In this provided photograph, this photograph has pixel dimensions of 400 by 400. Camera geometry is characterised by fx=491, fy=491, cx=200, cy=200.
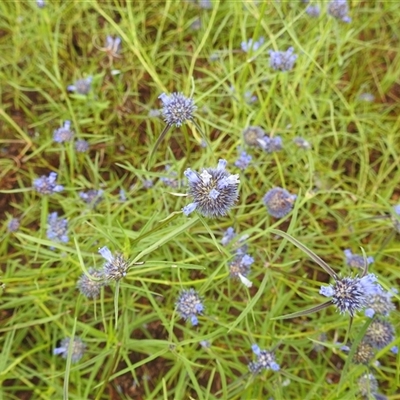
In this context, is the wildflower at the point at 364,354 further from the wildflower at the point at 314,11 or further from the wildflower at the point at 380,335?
the wildflower at the point at 314,11

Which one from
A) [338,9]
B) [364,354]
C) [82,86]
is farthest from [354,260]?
[82,86]

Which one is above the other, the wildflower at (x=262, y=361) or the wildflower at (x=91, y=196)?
the wildflower at (x=91, y=196)

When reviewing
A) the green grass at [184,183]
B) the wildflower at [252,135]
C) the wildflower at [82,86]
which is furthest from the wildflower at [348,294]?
the wildflower at [82,86]

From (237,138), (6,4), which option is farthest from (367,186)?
(6,4)

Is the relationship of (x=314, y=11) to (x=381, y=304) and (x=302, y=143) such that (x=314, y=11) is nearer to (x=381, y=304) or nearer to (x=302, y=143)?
(x=302, y=143)

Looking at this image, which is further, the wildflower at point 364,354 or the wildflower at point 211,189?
the wildflower at point 364,354

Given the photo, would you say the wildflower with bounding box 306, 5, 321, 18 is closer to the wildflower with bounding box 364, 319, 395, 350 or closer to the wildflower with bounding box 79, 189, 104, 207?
the wildflower with bounding box 79, 189, 104, 207

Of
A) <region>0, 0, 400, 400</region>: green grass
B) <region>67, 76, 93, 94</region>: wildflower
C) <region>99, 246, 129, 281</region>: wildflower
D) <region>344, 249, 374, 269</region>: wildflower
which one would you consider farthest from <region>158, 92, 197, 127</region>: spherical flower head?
<region>67, 76, 93, 94</region>: wildflower
